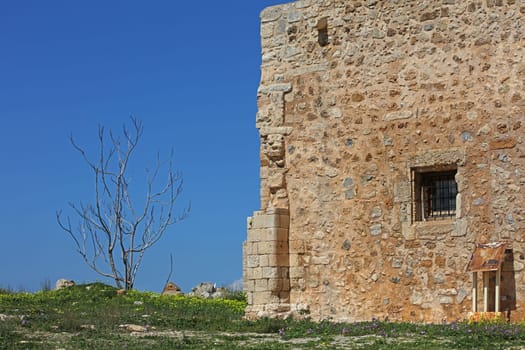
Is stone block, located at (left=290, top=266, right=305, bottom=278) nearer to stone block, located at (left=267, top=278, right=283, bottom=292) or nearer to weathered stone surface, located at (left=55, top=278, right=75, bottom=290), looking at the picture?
stone block, located at (left=267, top=278, right=283, bottom=292)

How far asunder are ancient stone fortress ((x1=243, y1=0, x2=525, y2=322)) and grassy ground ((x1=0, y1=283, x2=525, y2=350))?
0.92 m

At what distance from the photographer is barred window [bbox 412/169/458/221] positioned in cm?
1170

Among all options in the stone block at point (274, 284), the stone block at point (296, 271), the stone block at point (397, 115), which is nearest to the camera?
the stone block at point (397, 115)

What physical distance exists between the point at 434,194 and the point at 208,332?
381 centimetres

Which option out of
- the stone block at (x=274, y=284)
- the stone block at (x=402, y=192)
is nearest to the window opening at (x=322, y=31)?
the stone block at (x=402, y=192)

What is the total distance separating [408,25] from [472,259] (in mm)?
3554

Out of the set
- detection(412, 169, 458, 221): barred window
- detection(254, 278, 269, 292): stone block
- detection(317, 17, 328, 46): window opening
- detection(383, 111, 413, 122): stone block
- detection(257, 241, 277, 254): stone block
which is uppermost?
detection(317, 17, 328, 46): window opening

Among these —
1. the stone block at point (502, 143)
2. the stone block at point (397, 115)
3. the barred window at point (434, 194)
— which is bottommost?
the barred window at point (434, 194)

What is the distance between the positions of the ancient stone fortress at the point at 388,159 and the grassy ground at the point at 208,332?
3.03 feet

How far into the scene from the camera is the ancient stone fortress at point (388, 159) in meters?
11.2

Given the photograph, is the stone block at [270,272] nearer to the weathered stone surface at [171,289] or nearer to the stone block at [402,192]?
the stone block at [402,192]

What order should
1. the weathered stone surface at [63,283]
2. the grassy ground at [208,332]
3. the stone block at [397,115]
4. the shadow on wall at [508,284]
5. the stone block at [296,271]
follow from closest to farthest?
1. the grassy ground at [208,332]
2. the shadow on wall at [508,284]
3. the stone block at [397,115]
4. the stone block at [296,271]
5. the weathered stone surface at [63,283]

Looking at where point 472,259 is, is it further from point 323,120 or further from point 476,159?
point 323,120

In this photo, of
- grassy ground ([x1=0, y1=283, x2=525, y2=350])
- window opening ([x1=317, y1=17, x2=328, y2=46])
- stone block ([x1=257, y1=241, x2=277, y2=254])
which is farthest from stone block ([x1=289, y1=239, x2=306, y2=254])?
window opening ([x1=317, y1=17, x2=328, y2=46])
